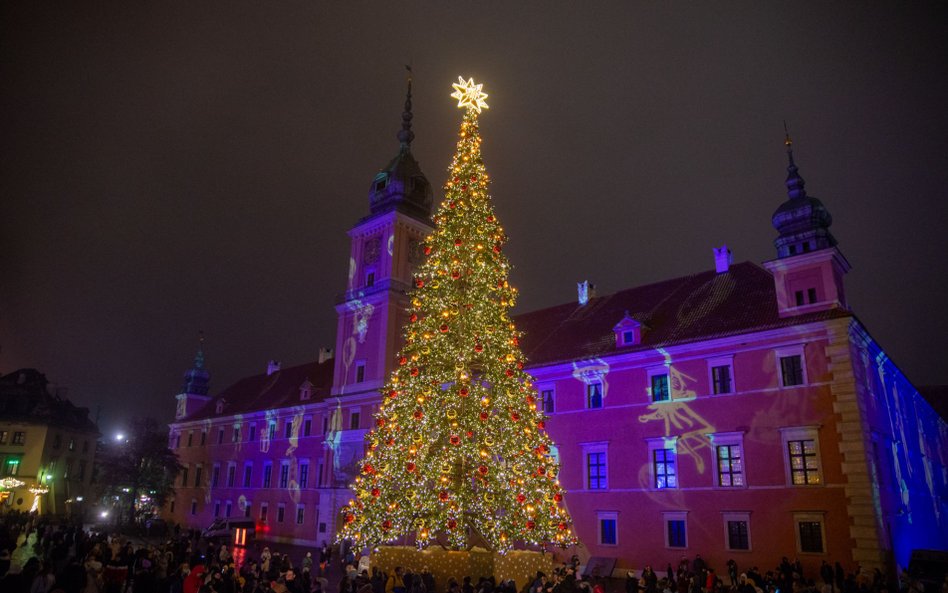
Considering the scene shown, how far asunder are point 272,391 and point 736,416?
44.0 m

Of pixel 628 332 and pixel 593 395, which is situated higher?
pixel 628 332

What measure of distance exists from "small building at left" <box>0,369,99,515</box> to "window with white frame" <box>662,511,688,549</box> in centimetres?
5004

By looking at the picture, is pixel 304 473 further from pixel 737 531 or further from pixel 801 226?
pixel 801 226

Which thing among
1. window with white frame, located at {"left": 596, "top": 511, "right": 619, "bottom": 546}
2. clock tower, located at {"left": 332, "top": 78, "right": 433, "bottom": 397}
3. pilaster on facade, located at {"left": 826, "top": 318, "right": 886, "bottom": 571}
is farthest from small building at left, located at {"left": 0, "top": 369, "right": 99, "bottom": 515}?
pilaster on facade, located at {"left": 826, "top": 318, "right": 886, "bottom": 571}

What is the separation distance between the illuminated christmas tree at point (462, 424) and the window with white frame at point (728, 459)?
34.6ft

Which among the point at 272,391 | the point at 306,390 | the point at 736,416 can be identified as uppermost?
the point at 272,391

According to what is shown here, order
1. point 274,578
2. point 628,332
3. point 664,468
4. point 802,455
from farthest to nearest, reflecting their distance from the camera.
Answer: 1. point 628,332
2. point 664,468
3. point 802,455
4. point 274,578

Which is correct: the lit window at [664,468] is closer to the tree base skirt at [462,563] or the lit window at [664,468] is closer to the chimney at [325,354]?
the tree base skirt at [462,563]

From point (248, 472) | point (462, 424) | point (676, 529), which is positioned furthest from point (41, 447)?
point (676, 529)

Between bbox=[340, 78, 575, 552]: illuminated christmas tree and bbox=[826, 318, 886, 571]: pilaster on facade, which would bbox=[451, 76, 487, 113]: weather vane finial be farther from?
bbox=[826, 318, 886, 571]: pilaster on facade

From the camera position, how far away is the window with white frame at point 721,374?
2730 centimetres

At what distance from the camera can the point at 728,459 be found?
26.4m

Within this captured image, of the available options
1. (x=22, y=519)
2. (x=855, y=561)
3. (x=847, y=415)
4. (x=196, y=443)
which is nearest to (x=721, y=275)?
(x=847, y=415)

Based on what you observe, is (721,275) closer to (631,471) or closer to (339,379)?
(631,471)
